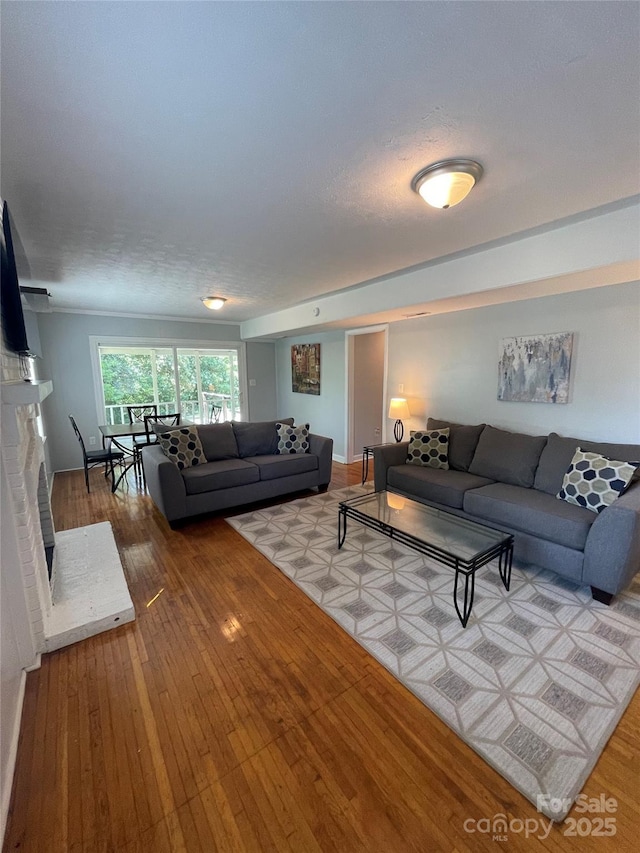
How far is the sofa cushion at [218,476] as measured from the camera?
3348mm

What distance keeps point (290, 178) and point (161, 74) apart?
0.70m

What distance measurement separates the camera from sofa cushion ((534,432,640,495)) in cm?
267

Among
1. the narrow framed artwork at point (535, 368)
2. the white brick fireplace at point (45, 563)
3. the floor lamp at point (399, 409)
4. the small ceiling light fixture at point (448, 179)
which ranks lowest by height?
the white brick fireplace at point (45, 563)

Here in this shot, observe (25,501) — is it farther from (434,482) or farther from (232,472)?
(434,482)

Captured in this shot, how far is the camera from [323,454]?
4.19 metres

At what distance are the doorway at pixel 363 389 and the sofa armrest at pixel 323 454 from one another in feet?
4.68

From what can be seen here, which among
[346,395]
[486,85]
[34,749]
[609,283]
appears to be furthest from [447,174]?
[346,395]

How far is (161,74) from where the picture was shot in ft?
3.51

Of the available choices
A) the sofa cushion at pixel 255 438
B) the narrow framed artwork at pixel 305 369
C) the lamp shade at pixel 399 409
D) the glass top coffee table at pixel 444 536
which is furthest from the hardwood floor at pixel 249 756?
the narrow framed artwork at pixel 305 369

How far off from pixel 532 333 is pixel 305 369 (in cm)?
378

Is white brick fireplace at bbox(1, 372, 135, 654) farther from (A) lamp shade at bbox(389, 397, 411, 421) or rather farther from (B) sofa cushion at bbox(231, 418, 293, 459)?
(A) lamp shade at bbox(389, 397, 411, 421)

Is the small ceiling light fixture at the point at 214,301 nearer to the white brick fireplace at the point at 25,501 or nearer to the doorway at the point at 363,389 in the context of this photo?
the doorway at the point at 363,389

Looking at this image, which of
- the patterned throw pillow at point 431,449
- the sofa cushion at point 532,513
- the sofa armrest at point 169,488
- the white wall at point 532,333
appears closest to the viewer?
the sofa cushion at point 532,513

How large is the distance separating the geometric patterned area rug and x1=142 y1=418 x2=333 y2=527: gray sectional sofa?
0.81 meters
